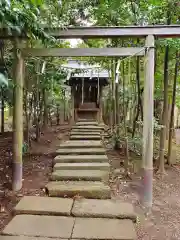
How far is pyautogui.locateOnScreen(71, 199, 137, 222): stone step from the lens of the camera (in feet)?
11.1

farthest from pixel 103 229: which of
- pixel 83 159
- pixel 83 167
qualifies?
pixel 83 159

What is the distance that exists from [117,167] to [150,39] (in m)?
2.75

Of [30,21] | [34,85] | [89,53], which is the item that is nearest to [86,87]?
[34,85]

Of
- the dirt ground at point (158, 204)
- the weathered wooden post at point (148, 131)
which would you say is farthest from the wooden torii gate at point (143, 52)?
the dirt ground at point (158, 204)

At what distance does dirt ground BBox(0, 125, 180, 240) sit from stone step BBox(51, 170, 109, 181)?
24 cm

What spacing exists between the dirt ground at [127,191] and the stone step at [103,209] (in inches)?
8.6

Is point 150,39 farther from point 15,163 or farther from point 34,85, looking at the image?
point 34,85

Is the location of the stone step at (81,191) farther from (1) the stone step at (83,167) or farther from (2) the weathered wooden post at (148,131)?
(1) the stone step at (83,167)

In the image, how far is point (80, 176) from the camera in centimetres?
443

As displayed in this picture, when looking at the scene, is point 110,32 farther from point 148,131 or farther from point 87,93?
point 87,93

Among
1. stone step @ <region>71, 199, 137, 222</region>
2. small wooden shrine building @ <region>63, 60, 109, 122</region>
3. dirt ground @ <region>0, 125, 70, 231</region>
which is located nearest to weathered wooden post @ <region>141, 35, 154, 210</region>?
stone step @ <region>71, 199, 137, 222</region>

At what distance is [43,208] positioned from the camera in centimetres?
347

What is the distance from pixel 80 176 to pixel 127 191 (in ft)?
2.84

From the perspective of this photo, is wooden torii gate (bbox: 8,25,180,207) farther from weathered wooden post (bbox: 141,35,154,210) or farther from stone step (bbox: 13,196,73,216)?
stone step (bbox: 13,196,73,216)
